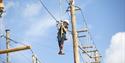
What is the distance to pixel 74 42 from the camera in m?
20.1

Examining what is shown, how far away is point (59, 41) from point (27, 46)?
8.26 ft

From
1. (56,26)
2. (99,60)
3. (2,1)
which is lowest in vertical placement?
(99,60)

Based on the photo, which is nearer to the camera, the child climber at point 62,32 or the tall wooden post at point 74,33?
the child climber at point 62,32

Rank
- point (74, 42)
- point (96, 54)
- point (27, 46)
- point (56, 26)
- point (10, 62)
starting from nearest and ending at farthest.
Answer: point (27, 46), point (56, 26), point (74, 42), point (10, 62), point (96, 54)

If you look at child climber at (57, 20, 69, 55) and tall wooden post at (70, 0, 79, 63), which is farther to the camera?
tall wooden post at (70, 0, 79, 63)

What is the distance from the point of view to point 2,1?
18.8 meters

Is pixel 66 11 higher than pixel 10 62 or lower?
higher

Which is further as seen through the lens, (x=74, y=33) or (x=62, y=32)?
(x=74, y=33)

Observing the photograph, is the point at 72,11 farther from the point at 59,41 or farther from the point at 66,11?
the point at 59,41

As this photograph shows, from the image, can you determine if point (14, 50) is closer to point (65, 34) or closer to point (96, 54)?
point (65, 34)

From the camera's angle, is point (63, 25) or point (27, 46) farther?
point (63, 25)

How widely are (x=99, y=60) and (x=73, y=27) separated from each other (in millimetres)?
17195

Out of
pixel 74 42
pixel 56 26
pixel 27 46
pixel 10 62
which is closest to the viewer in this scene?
pixel 27 46

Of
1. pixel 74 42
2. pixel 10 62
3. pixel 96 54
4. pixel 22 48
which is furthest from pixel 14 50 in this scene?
pixel 96 54
